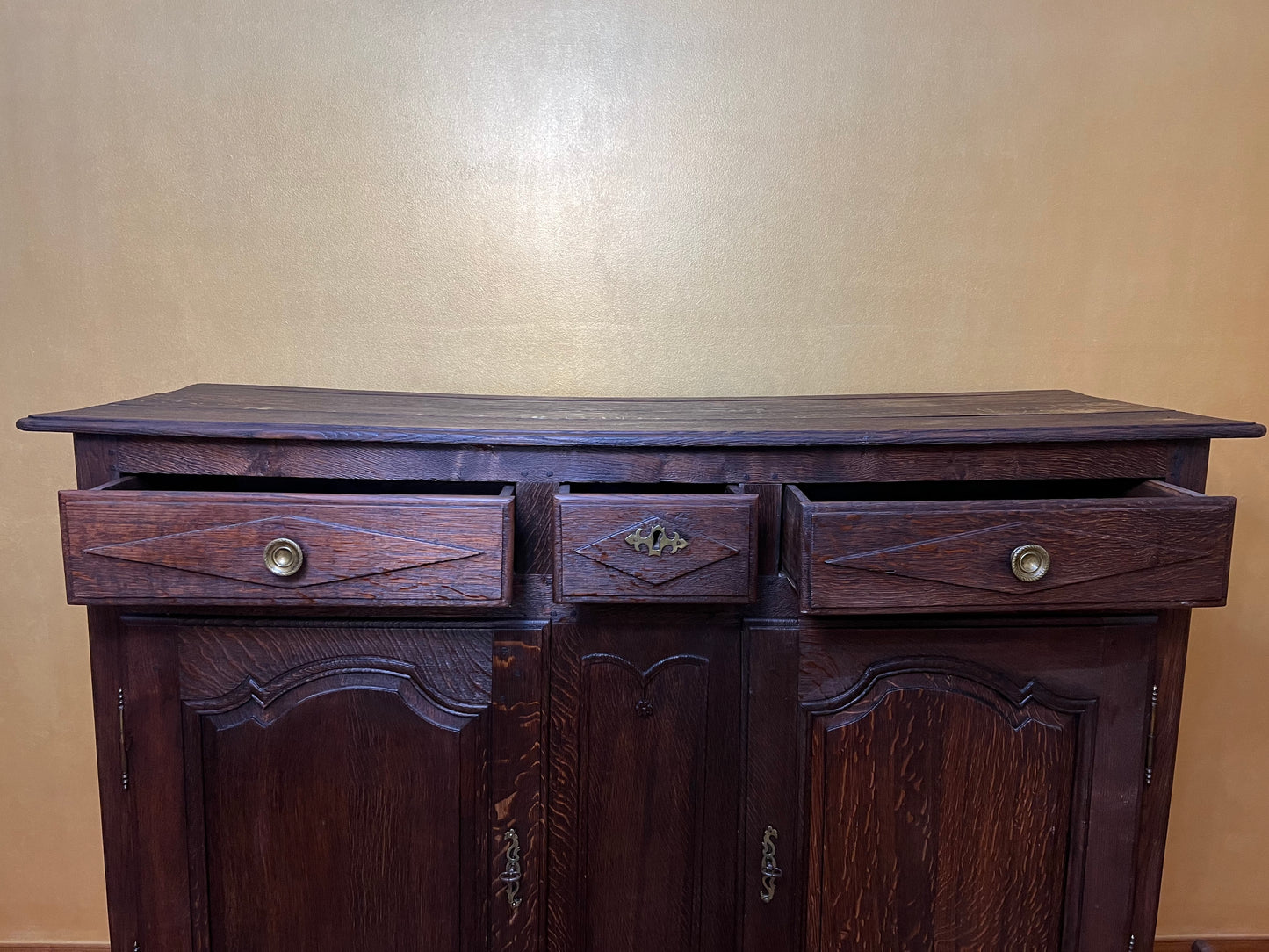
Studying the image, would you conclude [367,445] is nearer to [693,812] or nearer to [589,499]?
[589,499]

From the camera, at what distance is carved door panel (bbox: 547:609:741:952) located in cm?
98

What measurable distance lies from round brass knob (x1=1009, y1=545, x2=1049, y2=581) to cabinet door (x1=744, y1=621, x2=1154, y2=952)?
0.11 metres

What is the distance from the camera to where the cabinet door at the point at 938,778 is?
99cm

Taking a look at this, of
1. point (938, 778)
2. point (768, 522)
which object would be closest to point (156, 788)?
point (768, 522)

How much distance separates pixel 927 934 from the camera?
1020 mm

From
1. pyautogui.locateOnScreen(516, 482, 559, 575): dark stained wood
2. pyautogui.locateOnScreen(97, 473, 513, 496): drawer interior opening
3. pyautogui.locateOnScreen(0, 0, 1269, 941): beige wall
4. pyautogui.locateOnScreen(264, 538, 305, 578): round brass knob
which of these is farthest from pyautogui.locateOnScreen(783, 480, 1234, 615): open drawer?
pyautogui.locateOnScreen(0, 0, 1269, 941): beige wall

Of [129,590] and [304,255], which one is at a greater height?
[304,255]

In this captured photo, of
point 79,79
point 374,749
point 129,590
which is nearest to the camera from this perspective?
point 129,590

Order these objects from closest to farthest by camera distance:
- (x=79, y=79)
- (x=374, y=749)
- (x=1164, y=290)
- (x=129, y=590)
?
(x=129, y=590) < (x=374, y=749) < (x=79, y=79) < (x=1164, y=290)

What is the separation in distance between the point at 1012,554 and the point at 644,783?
0.47 meters

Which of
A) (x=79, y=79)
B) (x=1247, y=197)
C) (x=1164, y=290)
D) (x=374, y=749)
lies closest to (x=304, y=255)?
(x=79, y=79)

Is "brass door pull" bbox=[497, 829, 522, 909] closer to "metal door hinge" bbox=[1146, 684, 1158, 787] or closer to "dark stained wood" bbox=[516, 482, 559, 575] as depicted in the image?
"dark stained wood" bbox=[516, 482, 559, 575]

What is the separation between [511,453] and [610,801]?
0.41 meters

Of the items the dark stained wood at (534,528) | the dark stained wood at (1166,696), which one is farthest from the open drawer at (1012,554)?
the dark stained wood at (534,528)
